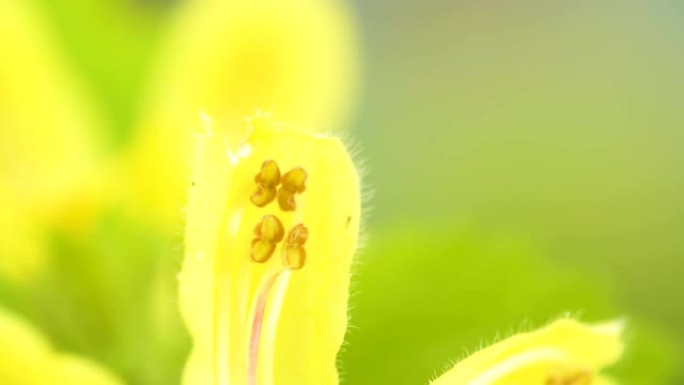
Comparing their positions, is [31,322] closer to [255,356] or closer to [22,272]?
[22,272]

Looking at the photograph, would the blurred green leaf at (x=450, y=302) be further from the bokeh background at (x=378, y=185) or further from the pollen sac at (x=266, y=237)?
the pollen sac at (x=266, y=237)

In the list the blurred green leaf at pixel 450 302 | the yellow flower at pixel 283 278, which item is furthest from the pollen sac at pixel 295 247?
the blurred green leaf at pixel 450 302

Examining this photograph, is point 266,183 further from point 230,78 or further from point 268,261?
point 230,78

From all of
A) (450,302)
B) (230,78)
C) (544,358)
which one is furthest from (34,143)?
(544,358)

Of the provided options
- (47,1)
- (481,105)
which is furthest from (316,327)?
(481,105)

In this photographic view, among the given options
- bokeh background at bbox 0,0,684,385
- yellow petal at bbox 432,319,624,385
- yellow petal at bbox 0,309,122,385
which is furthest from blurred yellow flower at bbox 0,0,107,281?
yellow petal at bbox 432,319,624,385

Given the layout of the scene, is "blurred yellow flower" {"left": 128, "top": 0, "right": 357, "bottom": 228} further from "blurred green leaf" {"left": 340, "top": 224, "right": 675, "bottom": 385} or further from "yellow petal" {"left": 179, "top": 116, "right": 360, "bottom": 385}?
"yellow petal" {"left": 179, "top": 116, "right": 360, "bottom": 385}
